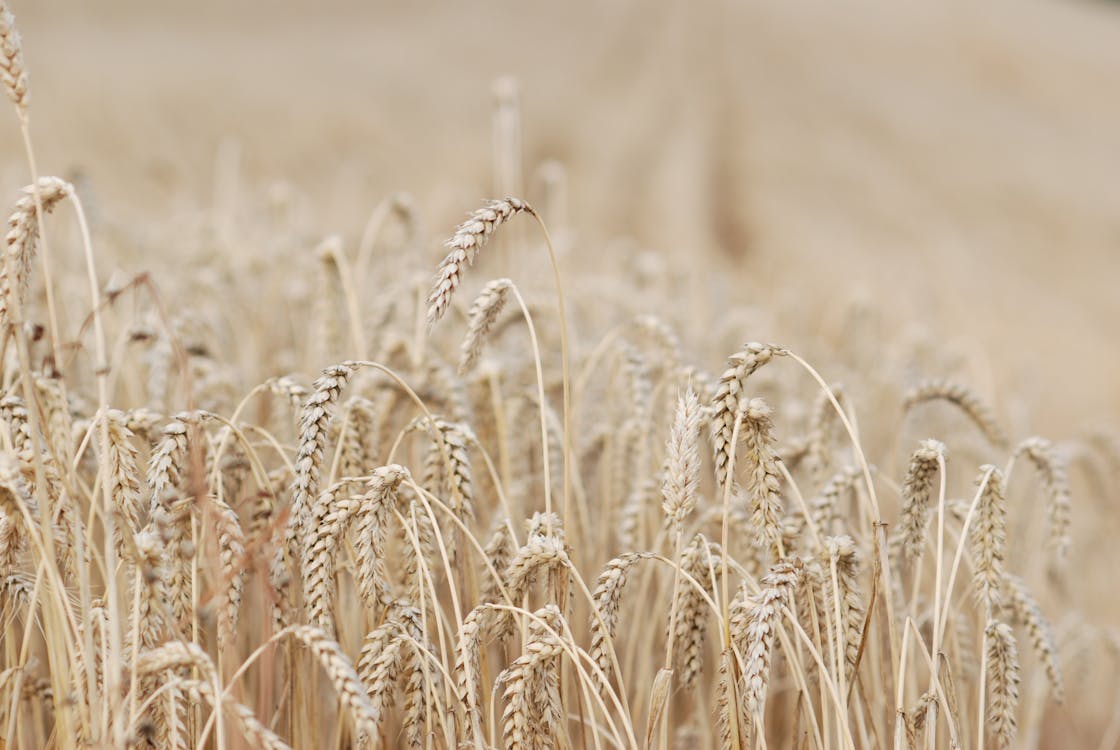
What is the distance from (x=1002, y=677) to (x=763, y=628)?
54 cm

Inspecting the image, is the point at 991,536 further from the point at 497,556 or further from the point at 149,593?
the point at 149,593

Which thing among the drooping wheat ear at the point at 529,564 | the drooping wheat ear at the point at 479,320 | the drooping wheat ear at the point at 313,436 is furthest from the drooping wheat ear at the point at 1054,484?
the drooping wheat ear at the point at 313,436

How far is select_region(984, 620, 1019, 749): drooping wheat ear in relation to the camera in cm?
151

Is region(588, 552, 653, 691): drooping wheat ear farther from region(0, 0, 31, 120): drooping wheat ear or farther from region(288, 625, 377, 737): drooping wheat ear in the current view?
region(0, 0, 31, 120): drooping wheat ear

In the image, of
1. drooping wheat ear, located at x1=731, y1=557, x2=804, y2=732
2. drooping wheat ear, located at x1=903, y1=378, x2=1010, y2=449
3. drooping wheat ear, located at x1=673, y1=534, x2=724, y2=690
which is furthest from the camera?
drooping wheat ear, located at x1=903, y1=378, x2=1010, y2=449

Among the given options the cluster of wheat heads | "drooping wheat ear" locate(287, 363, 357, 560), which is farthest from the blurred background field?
"drooping wheat ear" locate(287, 363, 357, 560)

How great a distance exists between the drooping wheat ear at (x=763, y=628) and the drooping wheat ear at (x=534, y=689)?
26 centimetres

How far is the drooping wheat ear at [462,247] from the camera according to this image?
4.08ft

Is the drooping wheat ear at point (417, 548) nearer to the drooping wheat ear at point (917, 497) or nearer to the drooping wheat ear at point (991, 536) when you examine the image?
the drooping wheat ear at point (917, 497)

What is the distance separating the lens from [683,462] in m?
1.34

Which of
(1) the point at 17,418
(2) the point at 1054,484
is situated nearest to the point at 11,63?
(1) the point at 17,418

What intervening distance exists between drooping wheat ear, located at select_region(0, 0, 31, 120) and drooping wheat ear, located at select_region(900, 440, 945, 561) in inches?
53.3

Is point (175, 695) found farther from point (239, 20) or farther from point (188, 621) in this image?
point (239, 20)

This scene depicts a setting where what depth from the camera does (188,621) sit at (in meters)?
1.49
